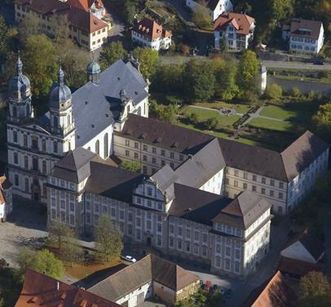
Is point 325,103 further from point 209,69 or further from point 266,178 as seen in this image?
point 266,178

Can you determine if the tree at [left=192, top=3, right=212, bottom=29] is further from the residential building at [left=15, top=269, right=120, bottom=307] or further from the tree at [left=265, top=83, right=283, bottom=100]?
the residential building at [left=15, top=269, right=120, bottom=307]

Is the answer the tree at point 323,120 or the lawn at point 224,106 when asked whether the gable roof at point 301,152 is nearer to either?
the tree at point 323,120

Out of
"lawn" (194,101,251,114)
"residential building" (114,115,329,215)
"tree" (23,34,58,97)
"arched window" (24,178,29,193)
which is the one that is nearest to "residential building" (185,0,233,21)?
"lawn" (194,101,251,114)

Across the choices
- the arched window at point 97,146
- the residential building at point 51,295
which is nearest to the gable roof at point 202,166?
the arched window at point 97,146

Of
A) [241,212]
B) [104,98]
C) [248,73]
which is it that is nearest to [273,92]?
[248,73]

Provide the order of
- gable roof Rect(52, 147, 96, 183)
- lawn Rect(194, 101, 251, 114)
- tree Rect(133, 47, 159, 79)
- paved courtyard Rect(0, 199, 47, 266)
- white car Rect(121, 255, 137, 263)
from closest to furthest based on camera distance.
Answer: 1. white car Rect(121, 255, 137, 263)
2. paved courtyard Rect(0, 199, 47, 266)
3. gable roof Rect(52, 147, 96, 183)
4. lawn Rect(194, 101, 251, 114)
5. tree Rect(133, 47, 159, 79)

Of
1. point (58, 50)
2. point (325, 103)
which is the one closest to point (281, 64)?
point (325, 103)
